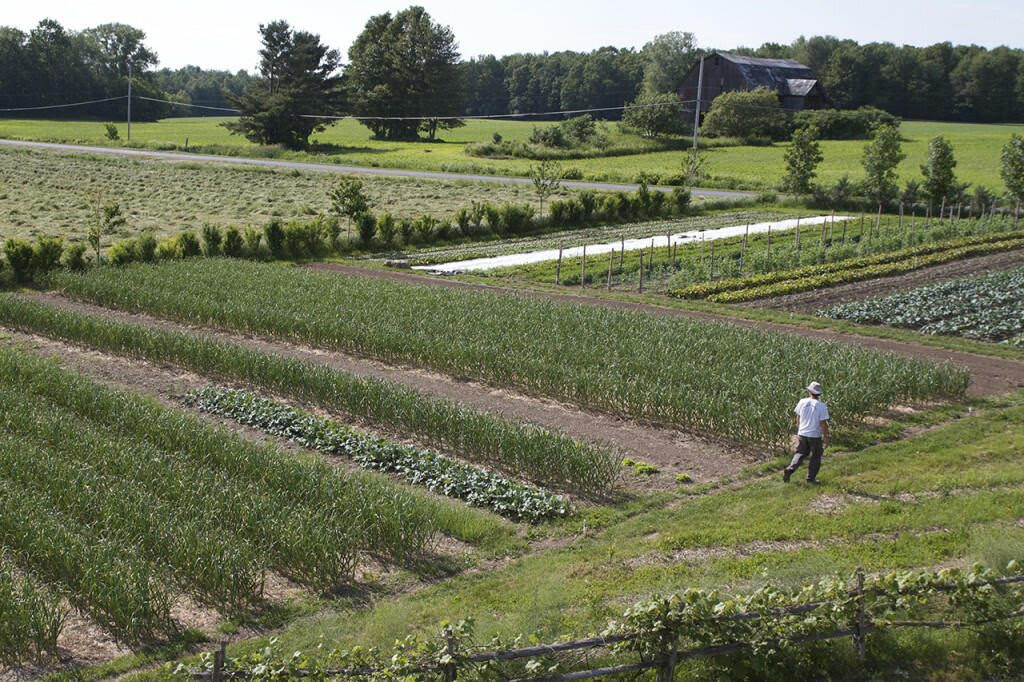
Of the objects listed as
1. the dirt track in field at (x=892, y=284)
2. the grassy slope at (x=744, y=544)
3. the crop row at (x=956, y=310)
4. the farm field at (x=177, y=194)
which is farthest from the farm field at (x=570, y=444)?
the farm field at (x=177, y=194)

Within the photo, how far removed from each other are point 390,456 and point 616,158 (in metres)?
71.0

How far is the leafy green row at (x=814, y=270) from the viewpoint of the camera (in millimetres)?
32625

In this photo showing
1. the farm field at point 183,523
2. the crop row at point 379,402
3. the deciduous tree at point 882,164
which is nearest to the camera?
the farm field at point 183,523

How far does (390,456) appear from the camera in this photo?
16.9 m

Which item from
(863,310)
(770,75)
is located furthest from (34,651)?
(770,75)

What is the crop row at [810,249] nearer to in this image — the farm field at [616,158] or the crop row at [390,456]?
the crop row at [390,456]

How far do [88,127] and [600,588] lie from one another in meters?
119

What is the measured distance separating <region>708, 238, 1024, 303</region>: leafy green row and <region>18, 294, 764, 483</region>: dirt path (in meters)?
12.4

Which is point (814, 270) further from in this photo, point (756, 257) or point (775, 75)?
point (775, 75)

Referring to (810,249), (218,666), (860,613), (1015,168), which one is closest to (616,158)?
(1015,168)

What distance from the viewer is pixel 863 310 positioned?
95.8ft

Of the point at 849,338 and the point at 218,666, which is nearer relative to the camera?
the point at 218,666

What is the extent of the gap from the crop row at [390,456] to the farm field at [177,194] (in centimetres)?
2789

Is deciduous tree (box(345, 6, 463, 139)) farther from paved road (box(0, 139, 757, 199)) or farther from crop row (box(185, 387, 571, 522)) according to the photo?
crop row (box(185, 387, 571, 522))
